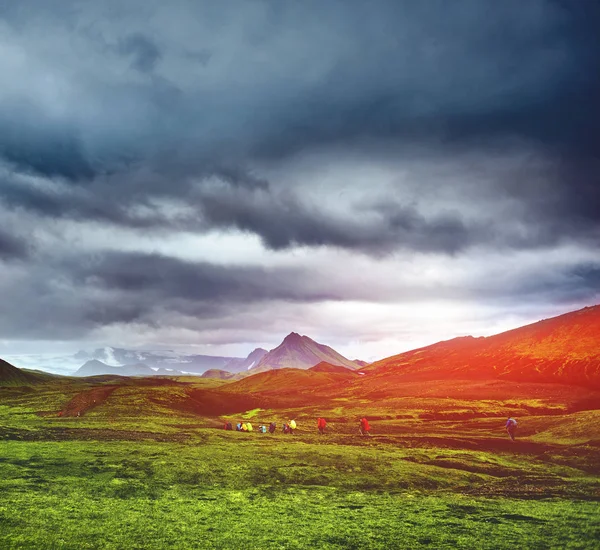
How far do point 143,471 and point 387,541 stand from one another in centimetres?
Result: 2231

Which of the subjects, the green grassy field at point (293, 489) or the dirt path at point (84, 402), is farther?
the dirt path at point (84, 402)

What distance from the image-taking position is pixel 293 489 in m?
31.2

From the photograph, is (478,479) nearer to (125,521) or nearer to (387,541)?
(387,541)

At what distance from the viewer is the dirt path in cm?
8194

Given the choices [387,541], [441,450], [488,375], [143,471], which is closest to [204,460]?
[143,471]

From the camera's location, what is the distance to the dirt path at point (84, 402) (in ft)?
269

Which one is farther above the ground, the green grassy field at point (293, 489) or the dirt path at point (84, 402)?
the dirt path at point (84, 402)

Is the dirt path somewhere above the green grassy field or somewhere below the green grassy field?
above

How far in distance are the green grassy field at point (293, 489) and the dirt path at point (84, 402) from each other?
71.3ft

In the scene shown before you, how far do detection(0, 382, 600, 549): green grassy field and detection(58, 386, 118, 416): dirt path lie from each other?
21.7 metres

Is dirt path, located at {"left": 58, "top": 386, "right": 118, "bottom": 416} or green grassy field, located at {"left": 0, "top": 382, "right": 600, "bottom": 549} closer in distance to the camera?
green grassy field, located at {"left": 0, "top": 382, "right": 600, "bottom": 549}

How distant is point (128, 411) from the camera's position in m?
85.2

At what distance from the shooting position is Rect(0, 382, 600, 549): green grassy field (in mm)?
21375

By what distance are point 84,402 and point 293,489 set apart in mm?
78302
